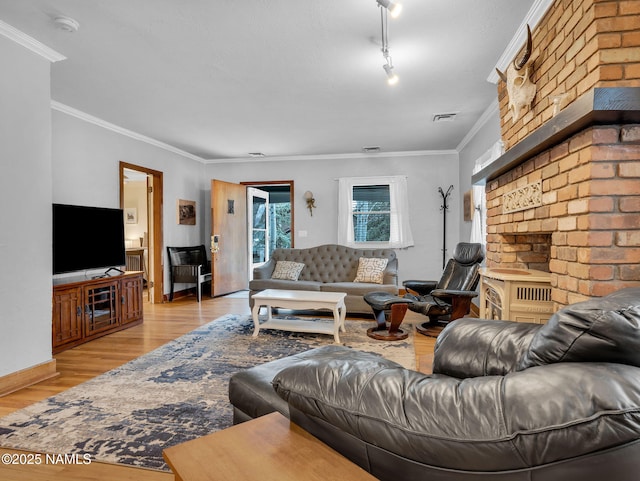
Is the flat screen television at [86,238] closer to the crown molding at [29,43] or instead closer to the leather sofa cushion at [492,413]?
the crown molding at [29,43]

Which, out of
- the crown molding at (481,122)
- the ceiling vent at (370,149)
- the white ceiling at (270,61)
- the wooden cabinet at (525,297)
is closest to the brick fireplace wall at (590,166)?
the wooden cabinet at (525,297)

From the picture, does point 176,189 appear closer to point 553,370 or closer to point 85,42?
point 85,42

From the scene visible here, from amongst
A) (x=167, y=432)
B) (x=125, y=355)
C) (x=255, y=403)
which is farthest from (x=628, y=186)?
(x=125, y=355)

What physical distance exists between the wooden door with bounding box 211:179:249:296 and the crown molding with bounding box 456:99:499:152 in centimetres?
403

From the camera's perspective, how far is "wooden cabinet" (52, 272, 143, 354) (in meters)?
3.50

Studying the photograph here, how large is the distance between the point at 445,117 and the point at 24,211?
441 centimetres

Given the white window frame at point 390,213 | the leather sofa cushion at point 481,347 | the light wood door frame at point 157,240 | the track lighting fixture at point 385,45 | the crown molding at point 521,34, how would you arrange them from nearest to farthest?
the leather sofa cushion at point 481,347 < the crown molding at point 521,34 < the track lighting fixture at point 385,45 < the light wood door frame at point 157,240 < the white window frame at point 390,213

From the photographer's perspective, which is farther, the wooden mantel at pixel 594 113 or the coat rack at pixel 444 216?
the coat rack at pixel 444 216

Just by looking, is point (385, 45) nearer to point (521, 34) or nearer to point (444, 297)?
point (521, 34)

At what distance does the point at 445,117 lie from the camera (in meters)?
4.55

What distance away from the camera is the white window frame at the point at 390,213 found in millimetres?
6492

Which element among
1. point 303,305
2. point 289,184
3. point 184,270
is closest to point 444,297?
point 303,305

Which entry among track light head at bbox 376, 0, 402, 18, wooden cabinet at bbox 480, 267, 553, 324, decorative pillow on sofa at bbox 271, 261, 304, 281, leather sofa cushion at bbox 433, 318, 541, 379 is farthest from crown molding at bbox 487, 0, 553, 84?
decorative pillow on sofa at bbox 271, 261, 304, 281

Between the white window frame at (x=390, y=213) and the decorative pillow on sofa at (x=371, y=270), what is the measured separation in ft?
4.72
